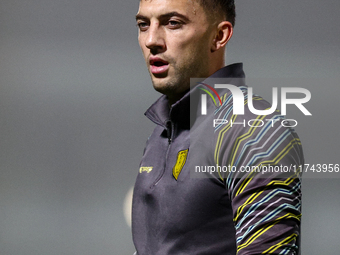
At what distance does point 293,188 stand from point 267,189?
0.17ft

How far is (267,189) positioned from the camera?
743 millimetres

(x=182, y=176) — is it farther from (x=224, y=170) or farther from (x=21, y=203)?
(x=21, y=203)

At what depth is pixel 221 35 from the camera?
3.27ft

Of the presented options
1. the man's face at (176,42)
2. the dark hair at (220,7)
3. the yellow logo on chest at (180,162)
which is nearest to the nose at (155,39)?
the man's face at (176,42)

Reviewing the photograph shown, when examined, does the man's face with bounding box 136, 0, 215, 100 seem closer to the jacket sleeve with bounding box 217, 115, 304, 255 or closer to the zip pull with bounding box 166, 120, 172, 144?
the zip pull with bounding box 166, 120, 172, 144

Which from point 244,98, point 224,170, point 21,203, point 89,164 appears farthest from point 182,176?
point 21,203

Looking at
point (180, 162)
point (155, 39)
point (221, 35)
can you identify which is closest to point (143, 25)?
point (155, 39)

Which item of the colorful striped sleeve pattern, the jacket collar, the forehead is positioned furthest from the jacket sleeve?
the forehead

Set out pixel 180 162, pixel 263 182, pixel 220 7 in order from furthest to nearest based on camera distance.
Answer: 1. pixel 220 7
2. pixel 180 162
3. pixel 263 182

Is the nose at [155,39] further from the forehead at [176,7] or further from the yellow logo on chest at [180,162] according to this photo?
the yellow logo on chest at [180,162]

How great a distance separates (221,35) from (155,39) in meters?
0.16

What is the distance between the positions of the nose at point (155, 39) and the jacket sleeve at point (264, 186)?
0.87 feet

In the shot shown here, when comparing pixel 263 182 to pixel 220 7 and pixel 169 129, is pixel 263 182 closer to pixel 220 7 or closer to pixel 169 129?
pixel 169 129

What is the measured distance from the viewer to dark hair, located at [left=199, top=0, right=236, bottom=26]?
954mm
